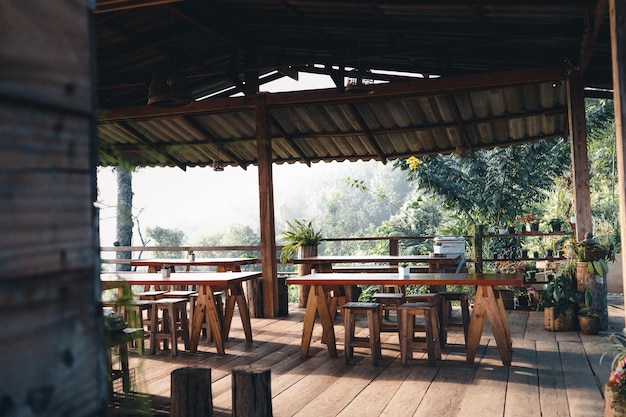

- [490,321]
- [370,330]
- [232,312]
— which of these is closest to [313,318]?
[370,330]

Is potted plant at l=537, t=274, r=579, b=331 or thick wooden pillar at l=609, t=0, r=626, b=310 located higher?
thick wooden pillar at l=609, t=0, r=626, b=310

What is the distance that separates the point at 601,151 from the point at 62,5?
68.0 ft

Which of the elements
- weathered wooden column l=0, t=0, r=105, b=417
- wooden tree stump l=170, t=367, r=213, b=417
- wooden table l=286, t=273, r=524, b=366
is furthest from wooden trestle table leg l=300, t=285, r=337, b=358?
weathered wooden column l=0, t=0, r=105, b=417

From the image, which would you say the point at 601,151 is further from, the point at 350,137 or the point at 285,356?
the point at 285,356

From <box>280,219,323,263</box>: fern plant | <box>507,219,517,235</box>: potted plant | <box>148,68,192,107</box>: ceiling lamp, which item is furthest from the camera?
<box>507,219,517,235</box>: potted plant

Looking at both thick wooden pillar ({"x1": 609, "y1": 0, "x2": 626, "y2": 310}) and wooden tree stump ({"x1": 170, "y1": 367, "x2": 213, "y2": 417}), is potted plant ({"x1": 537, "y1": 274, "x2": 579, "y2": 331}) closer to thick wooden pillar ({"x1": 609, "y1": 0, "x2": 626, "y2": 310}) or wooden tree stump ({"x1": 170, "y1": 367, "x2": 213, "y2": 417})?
thick wooden pillar ({"x1": 609, "y1": 0, "x2": 626, "y2": 310})

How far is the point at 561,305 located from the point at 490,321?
6.07 ft

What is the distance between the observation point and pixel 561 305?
631cm

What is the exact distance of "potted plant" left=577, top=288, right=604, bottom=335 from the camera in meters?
6.08

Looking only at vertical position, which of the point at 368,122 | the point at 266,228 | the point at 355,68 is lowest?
the point at 266,228

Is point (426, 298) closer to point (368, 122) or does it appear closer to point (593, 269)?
point (593, 269)

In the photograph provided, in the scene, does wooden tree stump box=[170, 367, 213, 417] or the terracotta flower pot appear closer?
wooden tree stump box=[170, 367, 213, 417]

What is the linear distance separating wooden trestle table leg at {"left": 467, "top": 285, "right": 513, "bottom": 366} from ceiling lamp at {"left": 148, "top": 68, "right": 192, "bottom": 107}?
3.11 metres

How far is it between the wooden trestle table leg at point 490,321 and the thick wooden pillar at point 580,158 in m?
2.04
